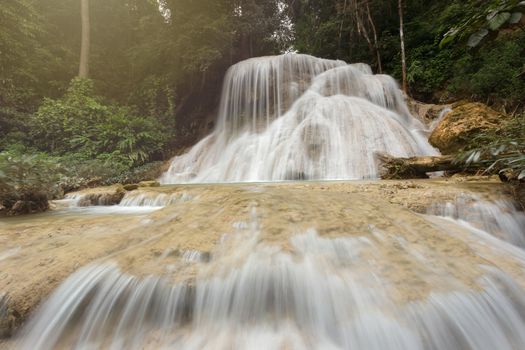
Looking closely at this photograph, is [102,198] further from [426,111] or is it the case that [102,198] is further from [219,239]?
[426,111]

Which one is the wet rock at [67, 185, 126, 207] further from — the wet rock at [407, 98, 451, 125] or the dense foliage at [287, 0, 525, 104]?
the wet rock at [407, 98, 451, 125]

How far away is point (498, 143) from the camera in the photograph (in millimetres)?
2990

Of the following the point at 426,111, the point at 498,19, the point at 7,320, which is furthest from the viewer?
the point at 426,111

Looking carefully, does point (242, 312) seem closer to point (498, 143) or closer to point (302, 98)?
point (498, 143)

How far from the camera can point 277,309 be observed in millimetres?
1605

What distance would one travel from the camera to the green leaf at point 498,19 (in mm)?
1160

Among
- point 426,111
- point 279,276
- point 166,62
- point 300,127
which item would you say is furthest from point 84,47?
point 279,276

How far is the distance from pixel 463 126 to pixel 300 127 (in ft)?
13.4

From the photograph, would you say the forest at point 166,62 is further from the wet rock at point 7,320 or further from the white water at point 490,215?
the white water at point 490,215

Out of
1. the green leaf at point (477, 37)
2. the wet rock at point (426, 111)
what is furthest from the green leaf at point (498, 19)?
the wet rock at point (426, 111)

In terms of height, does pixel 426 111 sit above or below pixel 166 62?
below

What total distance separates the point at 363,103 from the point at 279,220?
8.13m

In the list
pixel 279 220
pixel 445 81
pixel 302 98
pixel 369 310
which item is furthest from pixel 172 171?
pixel 445 81

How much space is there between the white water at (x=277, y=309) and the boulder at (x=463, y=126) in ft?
14.6
